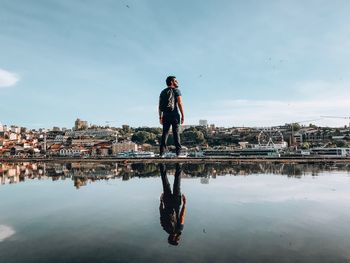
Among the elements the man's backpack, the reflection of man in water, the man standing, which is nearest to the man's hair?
the man standing

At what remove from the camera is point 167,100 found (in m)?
36.0

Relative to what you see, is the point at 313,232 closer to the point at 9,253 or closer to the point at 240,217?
the point at 240,217

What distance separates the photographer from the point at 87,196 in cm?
1711

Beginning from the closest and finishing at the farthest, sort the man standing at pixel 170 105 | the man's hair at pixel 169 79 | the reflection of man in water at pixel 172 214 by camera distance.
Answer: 1. the reflection of man in water at pixel 172 214
2. the man standing at pixel 170 105
3. the man's hair at pixel 169 79

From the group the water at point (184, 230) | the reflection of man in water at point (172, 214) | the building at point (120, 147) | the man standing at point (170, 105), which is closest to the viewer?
the water at point (184, 230)

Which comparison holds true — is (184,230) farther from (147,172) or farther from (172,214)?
(147,172)

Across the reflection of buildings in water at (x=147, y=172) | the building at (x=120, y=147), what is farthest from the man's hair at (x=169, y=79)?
the building at (x=120, y=147)

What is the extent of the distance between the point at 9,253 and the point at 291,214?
952cm

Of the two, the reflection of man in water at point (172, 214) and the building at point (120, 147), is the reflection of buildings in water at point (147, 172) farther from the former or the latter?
the building at point (120, 147)

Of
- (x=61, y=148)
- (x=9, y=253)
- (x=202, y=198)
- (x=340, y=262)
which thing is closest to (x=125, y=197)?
(x=202, y=198)

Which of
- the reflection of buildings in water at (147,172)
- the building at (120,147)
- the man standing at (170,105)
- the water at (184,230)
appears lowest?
the reflection of buildings in water at (147,172)

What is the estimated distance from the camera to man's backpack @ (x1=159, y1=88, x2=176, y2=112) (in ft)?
118

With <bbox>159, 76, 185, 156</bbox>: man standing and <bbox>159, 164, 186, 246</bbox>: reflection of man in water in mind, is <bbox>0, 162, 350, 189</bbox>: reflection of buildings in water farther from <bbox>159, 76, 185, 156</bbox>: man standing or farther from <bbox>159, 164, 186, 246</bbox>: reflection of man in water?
<bbox>159, 164, 186, 246</bbox>: reflection of man in water

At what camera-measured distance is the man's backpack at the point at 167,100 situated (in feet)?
118
